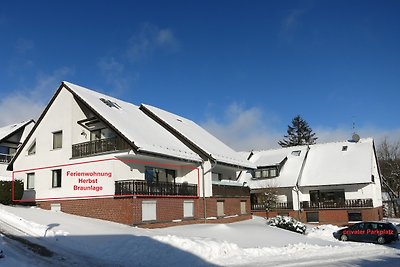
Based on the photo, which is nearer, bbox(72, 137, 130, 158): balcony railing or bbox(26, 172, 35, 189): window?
bbox(72, 137, 130, 158): balcony railing

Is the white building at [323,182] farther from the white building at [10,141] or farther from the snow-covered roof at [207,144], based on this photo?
the white building at [10,141]

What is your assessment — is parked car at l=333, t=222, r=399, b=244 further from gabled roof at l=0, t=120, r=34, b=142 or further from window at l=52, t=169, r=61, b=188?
gabled roof at l=0, t=120, r=34, b=142

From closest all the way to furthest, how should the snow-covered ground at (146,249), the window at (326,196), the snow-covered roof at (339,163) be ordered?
the snow-covered ground at (146,249), the snow-covered roof at (339,163), the window at (326,196)

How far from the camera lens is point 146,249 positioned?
1532cm

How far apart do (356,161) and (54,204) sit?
29.2m

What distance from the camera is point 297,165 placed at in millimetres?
44156

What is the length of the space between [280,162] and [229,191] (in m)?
12.9

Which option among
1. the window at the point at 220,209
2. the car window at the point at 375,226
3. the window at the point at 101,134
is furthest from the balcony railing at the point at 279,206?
the window at the point at 101,134

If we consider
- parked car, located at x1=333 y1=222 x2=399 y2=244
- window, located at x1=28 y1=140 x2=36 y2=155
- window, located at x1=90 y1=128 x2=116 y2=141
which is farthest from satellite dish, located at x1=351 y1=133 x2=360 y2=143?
window, located at x1=28 y1=140 x2=36 y2=155

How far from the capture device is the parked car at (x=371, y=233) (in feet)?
79.4

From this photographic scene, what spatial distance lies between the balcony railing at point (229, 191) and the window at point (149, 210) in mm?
7109

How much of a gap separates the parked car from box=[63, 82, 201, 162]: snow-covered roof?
1083cm

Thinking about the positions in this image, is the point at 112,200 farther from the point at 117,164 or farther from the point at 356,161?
the point at 356,161

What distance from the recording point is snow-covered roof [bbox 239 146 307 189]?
42438 millimetres
